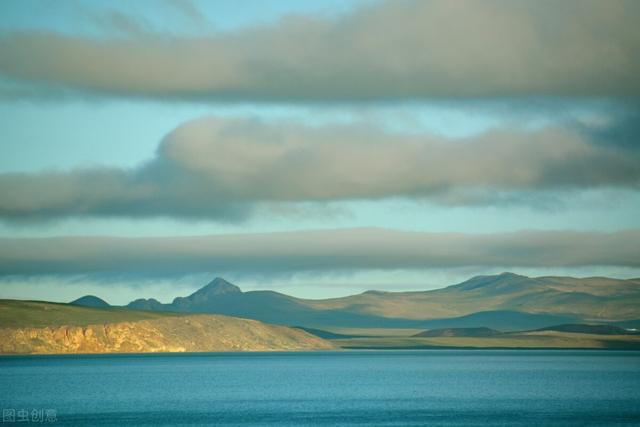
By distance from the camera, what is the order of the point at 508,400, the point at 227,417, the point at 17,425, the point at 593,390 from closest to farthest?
the point at 17,425, the point at 227,417, the point at 508,400, the point at 593,390

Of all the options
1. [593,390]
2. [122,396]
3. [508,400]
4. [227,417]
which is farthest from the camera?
[593,390]

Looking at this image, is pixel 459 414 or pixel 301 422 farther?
pixel 459 414

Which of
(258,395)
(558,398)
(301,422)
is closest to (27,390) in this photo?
(258,395)

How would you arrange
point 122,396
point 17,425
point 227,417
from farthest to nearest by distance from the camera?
point 122,396 < point 227,417 < point 17,425

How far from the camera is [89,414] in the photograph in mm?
143000

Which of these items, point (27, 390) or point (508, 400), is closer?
point (508, 400)

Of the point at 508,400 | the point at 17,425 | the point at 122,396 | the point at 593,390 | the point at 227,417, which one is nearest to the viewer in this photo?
the point at 17,425

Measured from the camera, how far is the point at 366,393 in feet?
610

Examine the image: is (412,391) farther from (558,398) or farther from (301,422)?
(301,422)

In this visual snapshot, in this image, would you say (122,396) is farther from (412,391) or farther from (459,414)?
(459,414)

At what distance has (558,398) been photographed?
168000 mm

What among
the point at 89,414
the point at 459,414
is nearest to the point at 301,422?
the point at 459,414

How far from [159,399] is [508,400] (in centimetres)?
6033

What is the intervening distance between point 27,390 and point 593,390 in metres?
111
